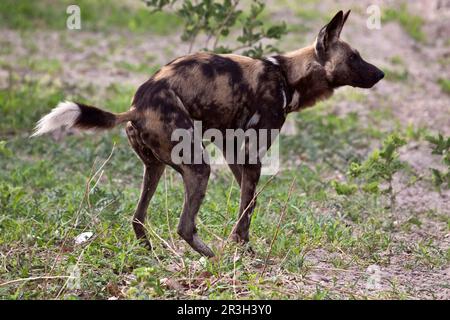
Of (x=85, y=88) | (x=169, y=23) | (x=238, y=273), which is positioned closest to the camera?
(x=238, y=273)

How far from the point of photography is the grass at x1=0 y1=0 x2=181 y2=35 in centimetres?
1210

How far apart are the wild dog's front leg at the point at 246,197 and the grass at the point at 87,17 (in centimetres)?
700

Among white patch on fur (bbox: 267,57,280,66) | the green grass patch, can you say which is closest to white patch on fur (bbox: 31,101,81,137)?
white patch on fur (bbox: 267,57,280,66)

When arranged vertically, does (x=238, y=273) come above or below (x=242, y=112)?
below

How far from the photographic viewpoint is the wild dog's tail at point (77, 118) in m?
4.67

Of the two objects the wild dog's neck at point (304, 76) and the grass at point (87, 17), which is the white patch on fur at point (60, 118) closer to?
the wild dog's neck at point (304, 76)

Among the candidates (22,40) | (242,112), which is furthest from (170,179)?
(22,40)

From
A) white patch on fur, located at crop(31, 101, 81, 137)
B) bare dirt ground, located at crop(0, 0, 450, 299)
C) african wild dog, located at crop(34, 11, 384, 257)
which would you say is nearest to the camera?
white patch on fur, located at crop(31, 101, 81, 137)

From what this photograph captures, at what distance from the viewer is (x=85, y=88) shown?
9531 mm

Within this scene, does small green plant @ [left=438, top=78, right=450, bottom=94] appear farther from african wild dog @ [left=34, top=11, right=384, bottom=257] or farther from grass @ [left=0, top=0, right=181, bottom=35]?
african wild dog @ [left=34, top=11, right=384, bottom=257]

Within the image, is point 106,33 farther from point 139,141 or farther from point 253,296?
point 253,296

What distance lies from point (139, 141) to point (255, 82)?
0.85 m

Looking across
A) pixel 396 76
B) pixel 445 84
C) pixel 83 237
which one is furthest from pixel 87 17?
pixel 83 237
